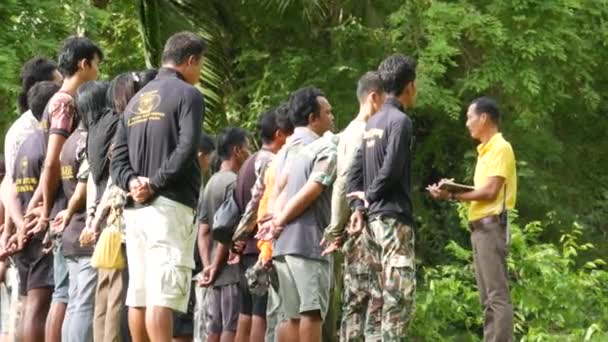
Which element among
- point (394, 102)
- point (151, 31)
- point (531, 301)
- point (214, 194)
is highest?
point (151, 31)

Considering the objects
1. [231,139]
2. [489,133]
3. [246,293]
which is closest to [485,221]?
[489,133]

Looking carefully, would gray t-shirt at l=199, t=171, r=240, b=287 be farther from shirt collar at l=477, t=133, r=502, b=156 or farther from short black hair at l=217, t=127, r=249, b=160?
shirt collar at l=477, t=133, r=502, b=156

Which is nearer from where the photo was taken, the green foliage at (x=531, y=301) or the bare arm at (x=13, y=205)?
the bare arm at (x=13, y=205)

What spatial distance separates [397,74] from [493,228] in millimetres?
1691

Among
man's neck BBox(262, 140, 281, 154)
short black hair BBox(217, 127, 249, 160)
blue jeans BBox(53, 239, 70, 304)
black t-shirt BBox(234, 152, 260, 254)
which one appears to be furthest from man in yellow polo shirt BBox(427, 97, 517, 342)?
blue jeans BBox(53, 239, 70, 304)

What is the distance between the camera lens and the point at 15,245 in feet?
34.8

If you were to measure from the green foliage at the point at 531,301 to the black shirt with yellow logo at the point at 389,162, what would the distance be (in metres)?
2.98

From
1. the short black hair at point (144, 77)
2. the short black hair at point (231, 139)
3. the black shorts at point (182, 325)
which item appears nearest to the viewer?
the short black hair at point (144, 77)

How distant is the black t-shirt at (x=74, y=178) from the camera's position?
32.2 feet

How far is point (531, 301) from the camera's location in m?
12.3

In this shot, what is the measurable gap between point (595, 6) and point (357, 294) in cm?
924

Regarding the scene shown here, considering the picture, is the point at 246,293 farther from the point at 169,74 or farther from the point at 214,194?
the point at 169,74

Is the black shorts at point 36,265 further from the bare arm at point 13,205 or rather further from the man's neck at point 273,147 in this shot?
the man's neck at point 273,147

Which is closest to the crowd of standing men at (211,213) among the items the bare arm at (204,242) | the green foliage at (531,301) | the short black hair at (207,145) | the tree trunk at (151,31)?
the bare arm at (204,242)
